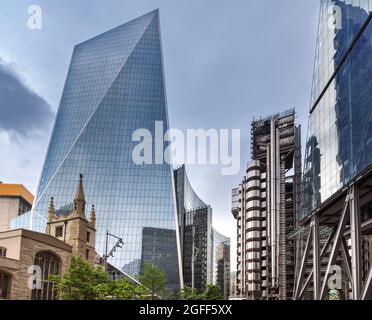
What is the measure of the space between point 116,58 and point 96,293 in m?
70.7

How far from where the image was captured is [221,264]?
99.0 m

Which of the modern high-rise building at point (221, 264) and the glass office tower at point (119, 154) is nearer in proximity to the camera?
the glass office tower at point (119, 154)

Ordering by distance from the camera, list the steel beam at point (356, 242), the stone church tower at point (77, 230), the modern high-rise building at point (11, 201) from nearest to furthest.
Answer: the steel beam at point (356, 242) < the stone church tower at point (77, 230) < the modern high-rise building at point (11, 201)

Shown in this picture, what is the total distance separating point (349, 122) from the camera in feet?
79.5

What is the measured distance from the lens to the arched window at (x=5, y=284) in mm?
37166

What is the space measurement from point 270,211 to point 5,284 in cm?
3499

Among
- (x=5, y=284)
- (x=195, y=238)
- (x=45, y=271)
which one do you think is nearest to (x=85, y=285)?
(x=5, y=284)

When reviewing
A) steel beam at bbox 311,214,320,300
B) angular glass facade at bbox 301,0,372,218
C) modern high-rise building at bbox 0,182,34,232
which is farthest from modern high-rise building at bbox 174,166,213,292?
angular glass facade at bbox 301,0,372,218

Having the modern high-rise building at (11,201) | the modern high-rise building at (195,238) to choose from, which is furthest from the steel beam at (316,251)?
the modern high-rise building at (11,201)

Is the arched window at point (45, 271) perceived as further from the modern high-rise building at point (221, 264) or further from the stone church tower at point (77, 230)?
the modern high-rise building at point (221, 264)

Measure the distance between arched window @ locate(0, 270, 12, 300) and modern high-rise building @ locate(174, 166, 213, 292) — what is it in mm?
52487

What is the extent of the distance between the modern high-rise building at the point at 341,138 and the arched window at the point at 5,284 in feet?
68.4
